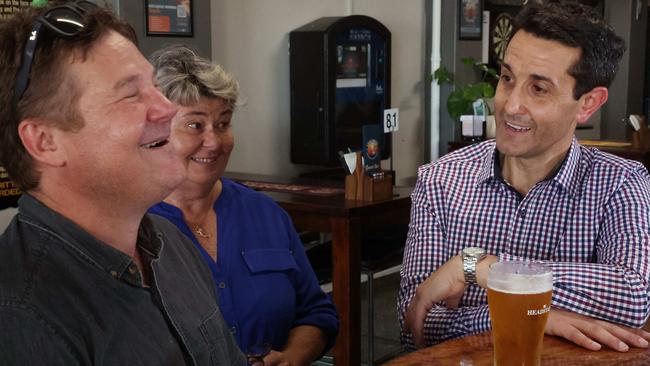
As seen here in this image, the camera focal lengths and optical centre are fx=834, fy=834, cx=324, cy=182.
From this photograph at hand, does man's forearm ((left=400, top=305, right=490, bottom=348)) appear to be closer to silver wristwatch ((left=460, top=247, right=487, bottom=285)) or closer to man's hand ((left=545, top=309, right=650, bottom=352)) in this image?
silver wristwatch ((left=460, top=247, right=487, bottom=285))

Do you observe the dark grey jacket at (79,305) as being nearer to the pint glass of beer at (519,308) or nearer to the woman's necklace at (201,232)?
the pint glass of beer at (519,308)

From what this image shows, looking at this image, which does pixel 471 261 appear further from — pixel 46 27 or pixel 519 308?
pixel 46 27

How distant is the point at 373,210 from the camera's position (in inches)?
152

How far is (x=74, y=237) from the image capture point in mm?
1288

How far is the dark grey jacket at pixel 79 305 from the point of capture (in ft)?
3.79

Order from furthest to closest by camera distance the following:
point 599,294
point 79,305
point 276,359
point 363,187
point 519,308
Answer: point 363,187 → point 276,359 → point 599,294 → point 519,308 → point 79,305

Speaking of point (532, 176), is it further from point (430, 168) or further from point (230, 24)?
point (230, 24)

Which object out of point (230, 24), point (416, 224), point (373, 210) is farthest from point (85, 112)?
point (230, 24)

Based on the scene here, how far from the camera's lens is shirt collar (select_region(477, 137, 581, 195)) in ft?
7.19

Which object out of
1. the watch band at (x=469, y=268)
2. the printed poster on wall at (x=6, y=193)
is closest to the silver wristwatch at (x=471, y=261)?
the watch band at (x=469, y=268)

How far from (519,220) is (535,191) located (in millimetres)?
88

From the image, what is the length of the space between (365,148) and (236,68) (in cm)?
197

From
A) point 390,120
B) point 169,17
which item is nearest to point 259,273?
point 390,120

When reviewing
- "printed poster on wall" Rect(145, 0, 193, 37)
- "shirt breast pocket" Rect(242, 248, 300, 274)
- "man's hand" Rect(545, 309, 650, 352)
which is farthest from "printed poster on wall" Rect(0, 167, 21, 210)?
"man's hand" Rect(545, 309, 650, 352)
